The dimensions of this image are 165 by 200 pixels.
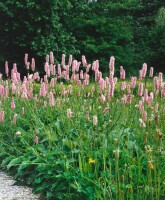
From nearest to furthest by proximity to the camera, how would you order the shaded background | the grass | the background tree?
the grass → the background tree → the shaded background

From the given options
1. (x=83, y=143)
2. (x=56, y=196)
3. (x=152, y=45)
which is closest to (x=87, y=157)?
(x=83, y=143)

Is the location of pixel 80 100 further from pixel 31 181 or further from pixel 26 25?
pixel 26 25

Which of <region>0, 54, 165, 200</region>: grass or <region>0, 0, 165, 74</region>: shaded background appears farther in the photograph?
<region>0, 0, 165, 74</region>: shaded background

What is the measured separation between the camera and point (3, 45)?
14500 millimetres

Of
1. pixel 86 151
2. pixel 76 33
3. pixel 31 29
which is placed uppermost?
pixel 31 29

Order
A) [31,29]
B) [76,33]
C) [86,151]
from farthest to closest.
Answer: [76,33] < [31,29] < [86,151]

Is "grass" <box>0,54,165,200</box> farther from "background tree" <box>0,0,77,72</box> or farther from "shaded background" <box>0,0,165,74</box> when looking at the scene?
"shaded background" <box>0,0,165,74</box>

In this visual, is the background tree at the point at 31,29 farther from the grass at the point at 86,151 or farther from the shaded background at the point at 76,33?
the grass at the point at 86,151

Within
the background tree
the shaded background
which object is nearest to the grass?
the background tree

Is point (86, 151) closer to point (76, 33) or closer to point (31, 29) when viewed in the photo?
point (31, 29)

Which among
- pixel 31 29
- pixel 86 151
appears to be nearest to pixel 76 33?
pixel 31 29

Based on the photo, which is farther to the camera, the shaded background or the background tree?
the shaded background

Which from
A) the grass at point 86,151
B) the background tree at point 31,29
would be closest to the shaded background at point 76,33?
the background tree at point 31,29

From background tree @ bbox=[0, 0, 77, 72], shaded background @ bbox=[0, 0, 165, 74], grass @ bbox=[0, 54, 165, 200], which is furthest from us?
shaded background @ bbox=[0, 0, 165, 74]
